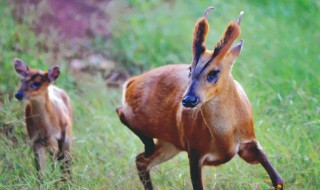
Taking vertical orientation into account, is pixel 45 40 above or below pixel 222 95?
below

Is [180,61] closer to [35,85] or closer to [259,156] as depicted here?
[35,85]

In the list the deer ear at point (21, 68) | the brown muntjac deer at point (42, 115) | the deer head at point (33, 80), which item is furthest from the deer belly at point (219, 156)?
the deer ear at point (21, 68)

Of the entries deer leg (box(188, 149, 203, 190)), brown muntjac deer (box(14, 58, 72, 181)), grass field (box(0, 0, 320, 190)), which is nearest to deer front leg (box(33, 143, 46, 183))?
brown muntjac deer (box(14, 58, 72, 181))

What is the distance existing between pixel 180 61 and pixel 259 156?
15.2ft

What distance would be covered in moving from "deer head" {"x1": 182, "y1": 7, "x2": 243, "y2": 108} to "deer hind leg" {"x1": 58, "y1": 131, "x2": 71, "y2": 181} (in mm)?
1585

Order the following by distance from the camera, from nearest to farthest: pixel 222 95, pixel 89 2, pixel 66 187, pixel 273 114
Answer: pixel 222 95
pixel 66 187
pixel 273 114
pixel 89 2

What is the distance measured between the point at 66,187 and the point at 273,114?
2.55 meters

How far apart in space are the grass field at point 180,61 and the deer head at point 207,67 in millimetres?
1185

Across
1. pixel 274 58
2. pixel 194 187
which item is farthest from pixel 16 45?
pixel 194 187

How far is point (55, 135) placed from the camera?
27.9 ft

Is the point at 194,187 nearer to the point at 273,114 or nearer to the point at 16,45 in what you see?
the point at 273,114

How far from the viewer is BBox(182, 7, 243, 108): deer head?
19.5 ft

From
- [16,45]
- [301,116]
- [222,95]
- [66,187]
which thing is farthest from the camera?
[16,45]

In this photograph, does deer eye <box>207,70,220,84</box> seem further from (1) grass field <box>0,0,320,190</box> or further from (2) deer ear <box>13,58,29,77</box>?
(2) deer ear <box>13,58,29,77</box>
